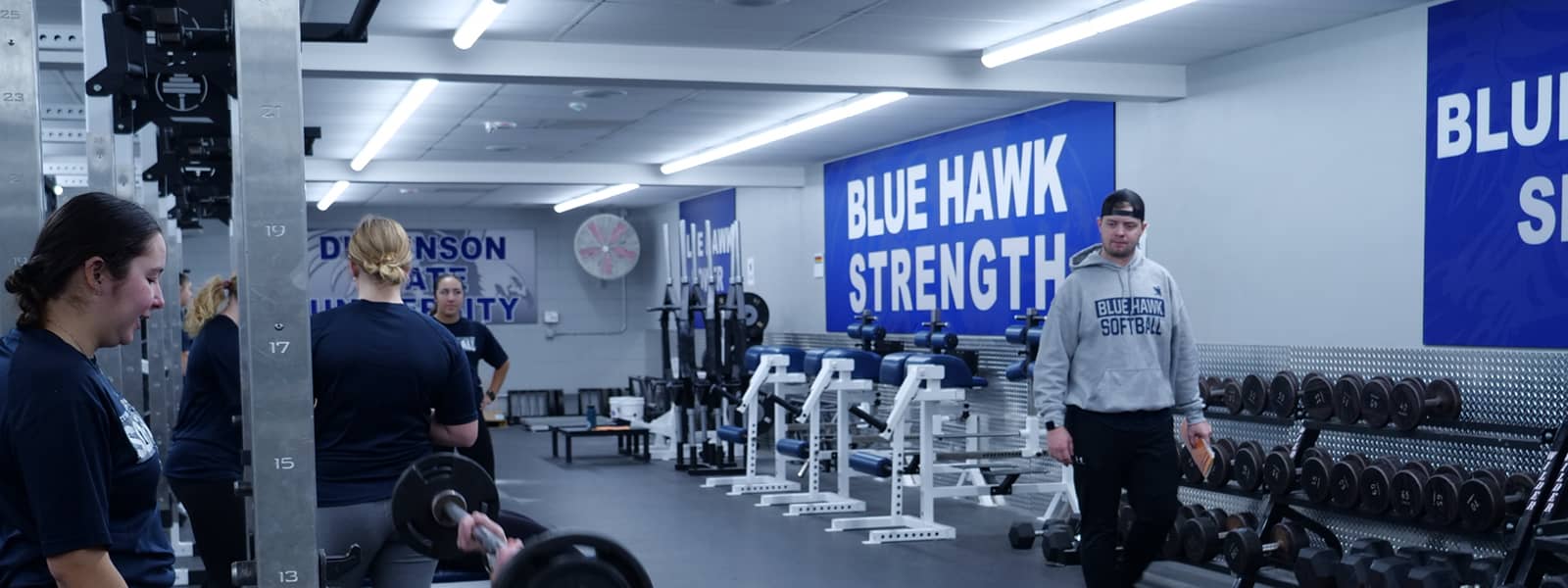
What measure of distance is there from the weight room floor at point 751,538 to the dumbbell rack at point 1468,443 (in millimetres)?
372

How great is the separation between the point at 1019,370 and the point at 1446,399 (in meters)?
2.69

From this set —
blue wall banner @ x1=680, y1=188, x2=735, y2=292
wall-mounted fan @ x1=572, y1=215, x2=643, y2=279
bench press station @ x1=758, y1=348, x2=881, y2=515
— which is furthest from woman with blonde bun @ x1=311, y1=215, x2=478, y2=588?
wall-mounted fan @ x1=572, y1=215, x2=643, y2=279

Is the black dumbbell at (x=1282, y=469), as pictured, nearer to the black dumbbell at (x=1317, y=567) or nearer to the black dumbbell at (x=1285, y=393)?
the black dumbbell at (x=1285, y=393)

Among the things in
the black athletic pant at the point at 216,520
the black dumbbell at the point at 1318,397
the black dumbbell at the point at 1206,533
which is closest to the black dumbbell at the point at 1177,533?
the black dumbbell at the point at 1206,533

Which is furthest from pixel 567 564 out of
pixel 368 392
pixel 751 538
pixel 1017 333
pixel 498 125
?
pixel 498 125

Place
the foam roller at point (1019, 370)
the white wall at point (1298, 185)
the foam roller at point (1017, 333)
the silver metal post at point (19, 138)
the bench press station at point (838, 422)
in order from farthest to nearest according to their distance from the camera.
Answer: the bench press station at point (838, 422), the foam roller at point (1019, 370), the foam roller at point (1017, 333), the white wall at point (1298, 185), the silver metal post at point (19, 138)

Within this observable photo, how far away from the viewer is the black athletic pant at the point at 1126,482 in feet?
13.0

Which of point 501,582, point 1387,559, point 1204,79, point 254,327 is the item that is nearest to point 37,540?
point 254,327

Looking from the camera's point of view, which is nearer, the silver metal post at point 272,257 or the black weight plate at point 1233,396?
the silver metal post at point 272,257

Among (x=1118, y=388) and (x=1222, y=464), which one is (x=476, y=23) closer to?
(x=1118, y=388)

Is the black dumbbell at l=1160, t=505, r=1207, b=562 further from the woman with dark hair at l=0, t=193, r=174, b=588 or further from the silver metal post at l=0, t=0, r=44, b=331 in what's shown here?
the woman with dark hair at l=0, t=193, r=174, b=588

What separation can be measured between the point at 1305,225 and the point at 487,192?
9.39 meters

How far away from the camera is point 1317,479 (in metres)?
5.25

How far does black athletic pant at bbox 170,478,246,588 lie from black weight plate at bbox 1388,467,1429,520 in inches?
150
